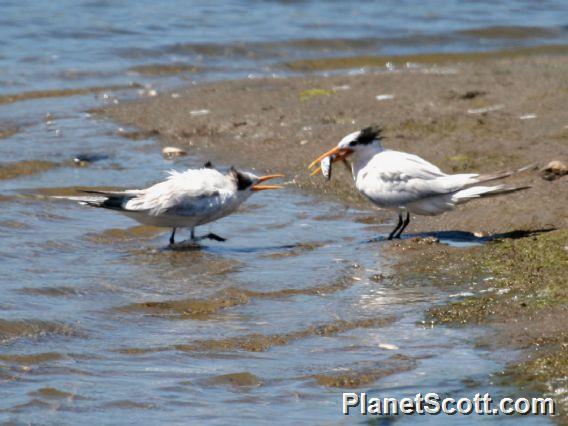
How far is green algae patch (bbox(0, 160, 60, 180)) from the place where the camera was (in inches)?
368

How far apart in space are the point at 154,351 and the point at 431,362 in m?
1.30

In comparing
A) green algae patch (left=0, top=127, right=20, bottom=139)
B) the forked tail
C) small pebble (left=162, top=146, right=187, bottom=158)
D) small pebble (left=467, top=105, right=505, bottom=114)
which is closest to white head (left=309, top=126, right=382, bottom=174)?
the forked tail

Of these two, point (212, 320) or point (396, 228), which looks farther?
point (396, 228)

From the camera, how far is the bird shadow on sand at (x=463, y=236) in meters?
7.13

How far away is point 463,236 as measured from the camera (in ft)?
24.4

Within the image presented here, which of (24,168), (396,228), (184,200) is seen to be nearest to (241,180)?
(184,200)

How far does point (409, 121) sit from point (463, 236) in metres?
2.98

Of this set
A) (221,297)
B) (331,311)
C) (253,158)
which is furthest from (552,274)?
(253,158)

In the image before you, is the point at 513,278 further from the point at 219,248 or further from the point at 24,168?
the point at 24,168

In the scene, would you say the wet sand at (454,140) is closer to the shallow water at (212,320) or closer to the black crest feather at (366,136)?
the shallow water at (212,320)

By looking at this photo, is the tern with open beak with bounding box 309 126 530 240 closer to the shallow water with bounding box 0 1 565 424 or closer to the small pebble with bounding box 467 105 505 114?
the shallow water with bounding box 0 1 565 424

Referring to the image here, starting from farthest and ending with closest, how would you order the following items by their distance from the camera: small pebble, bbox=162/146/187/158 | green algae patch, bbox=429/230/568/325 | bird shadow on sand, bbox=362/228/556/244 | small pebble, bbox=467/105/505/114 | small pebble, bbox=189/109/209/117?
small pebble, bbox=189/109/209/117 → small pebble, bbox=467/105/505/114 → small pebble, bbox=162/146/187/158 → bird shadow on sand, bbox=362/228/556/244 → green algae patch, bbox=429/230/568/325

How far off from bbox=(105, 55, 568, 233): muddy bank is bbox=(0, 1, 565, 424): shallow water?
0.45m

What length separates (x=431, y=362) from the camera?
514 centimetres
